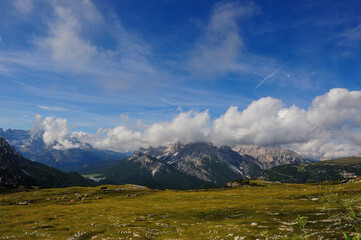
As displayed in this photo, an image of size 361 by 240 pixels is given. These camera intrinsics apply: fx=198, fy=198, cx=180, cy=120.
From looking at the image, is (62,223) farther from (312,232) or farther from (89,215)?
(312,232)

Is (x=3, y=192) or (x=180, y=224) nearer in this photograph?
(x=180, y=224)

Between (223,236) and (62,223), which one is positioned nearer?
(223,236)

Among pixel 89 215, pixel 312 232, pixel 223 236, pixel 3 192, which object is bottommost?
pixel 3 192

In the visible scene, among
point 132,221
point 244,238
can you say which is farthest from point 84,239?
point 244,238

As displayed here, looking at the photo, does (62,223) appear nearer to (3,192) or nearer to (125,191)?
(125,191)

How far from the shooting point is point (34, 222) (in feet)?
199

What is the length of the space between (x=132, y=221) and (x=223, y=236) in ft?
104

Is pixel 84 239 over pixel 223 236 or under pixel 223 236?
under

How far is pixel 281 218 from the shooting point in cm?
4488

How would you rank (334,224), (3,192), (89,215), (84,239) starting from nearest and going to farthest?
1. (334,224)
2. (84,239)
3. (89,215)
4. (3,192)

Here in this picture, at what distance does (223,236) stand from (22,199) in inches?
5801

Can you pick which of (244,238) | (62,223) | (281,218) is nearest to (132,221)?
(62,223)

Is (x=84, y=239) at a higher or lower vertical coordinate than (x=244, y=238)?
lower

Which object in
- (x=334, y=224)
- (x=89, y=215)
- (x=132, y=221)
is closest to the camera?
(x=334, y=224)
